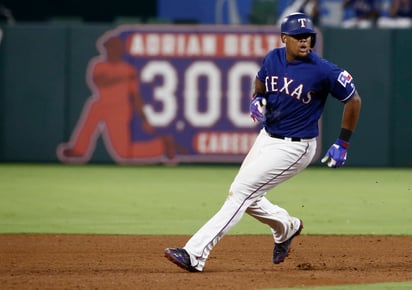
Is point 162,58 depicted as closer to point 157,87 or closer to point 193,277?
point 157,87

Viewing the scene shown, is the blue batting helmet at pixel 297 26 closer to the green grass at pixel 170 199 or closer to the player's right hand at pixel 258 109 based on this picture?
the player's right hand at pixel 258 109

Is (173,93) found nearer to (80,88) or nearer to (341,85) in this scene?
(80,88)

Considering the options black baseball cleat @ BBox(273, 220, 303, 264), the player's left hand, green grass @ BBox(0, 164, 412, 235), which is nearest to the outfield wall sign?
green grass @ BBox(0, 164, 412, 235)

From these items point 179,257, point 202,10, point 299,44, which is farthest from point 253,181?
point 202,10

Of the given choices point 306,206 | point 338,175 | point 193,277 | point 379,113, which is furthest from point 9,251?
point 379,113

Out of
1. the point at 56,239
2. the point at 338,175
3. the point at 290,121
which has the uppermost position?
the point at 290,121

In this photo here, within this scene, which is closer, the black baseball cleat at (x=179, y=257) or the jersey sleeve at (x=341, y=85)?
the black baseball cleat at (x=179, y=257)

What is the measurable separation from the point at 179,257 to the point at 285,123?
1.28 metres

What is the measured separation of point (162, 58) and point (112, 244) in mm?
8271

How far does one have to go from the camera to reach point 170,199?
43.5 ft

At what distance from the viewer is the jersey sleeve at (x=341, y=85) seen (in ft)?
25.4

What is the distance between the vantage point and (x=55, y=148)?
57.8 ft

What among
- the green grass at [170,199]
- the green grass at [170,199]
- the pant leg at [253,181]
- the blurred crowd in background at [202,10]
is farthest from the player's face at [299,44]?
the blurred crowd in background at [202,10]

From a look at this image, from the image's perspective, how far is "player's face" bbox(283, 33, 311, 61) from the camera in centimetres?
779
